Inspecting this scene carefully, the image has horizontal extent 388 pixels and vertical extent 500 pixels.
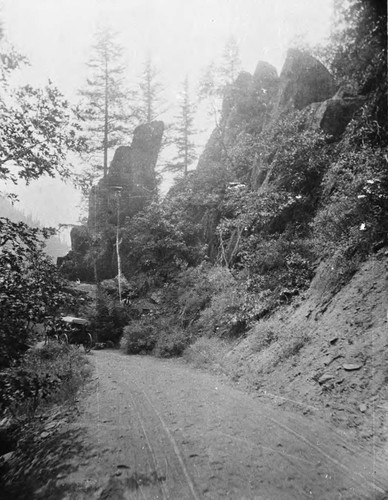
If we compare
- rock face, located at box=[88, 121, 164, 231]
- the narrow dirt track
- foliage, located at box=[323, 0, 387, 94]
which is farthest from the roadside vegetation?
rock face, located at box=[88, 121, 164, 231]

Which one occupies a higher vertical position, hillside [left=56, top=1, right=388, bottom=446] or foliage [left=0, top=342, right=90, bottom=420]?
hillside [left=56, top=1, right=388, bottom=446]

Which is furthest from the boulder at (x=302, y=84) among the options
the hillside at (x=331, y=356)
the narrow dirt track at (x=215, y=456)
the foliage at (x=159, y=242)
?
the narrow dirt track at (x=215, y=456)

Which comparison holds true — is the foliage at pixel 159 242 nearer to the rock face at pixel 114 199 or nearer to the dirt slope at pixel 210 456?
the rock face at pixel 114 199

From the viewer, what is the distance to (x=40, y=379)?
17.8 ft

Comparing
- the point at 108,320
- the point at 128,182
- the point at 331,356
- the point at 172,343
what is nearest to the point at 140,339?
the point at 172,343

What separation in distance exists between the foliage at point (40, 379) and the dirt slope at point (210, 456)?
44.3 inches

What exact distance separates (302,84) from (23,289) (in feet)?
66.5

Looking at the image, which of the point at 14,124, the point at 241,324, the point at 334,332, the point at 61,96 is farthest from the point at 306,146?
the point at 14,124

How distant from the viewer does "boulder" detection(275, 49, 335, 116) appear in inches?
705

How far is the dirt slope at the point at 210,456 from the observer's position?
141 inches

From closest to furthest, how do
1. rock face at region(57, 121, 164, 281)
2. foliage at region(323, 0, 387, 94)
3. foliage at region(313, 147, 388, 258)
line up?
1. foliage at region(323, 0, 387, 94)
2. foliage at region(313, 147, 388, 258)
3. rock face at region(57, 121, 164, 281)

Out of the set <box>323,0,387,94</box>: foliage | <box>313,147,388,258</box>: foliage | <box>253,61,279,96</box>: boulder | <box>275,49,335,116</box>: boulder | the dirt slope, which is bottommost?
the dirt slope

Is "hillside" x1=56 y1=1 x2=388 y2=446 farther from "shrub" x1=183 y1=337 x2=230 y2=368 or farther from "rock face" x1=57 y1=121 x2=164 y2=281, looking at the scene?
"rock face" x1=57 y1=121 x2=164 y2=281

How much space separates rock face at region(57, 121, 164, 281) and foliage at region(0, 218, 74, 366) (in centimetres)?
1986
